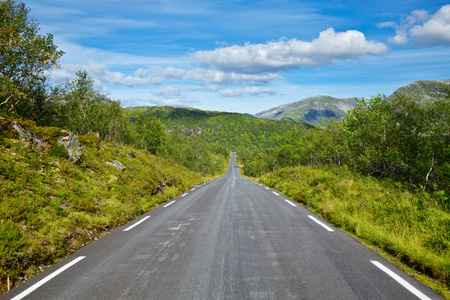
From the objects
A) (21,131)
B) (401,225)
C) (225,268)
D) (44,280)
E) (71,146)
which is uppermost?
(21,131)

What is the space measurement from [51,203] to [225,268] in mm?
5835

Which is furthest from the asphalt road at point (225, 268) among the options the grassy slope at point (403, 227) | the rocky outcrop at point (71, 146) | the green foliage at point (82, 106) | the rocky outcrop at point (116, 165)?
the green foliage at point (82, 106)

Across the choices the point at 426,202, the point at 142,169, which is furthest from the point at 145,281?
the point at 142,169

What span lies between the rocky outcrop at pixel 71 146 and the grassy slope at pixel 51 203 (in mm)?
399

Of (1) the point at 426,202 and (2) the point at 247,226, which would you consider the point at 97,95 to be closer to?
(2) the point at 247,226

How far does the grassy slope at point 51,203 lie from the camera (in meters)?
4.63

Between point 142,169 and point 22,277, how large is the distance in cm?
1152

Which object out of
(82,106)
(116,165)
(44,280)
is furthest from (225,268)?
(82,106)

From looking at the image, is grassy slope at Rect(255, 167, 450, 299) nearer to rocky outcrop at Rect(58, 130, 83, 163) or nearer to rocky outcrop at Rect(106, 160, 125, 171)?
rocky outcrop at Rect(106, 160, 125, 171)

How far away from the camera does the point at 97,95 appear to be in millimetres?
33938

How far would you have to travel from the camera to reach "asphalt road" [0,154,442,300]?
3381mm

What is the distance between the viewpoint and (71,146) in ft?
37.1

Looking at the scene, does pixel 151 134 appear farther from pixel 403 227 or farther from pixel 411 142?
pixel 403 227

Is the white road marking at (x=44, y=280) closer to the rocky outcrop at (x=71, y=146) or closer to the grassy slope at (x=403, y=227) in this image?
the grassy slope at (x=403, y=227)
